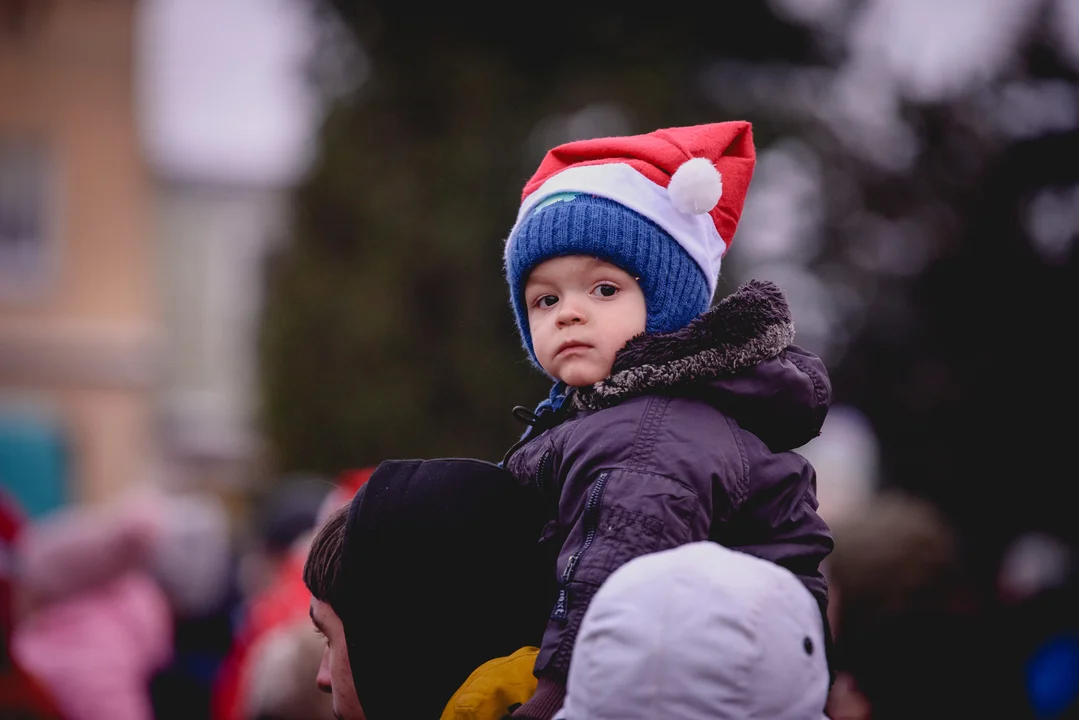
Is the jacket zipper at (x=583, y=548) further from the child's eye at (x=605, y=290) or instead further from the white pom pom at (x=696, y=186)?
the white pom pom at (x=696, y=186)

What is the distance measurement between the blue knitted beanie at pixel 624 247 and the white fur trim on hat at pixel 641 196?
13 mm

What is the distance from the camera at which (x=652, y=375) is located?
1962 millimetres

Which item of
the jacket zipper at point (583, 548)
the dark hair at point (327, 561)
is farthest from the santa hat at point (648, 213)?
the dark hair at point (327, 561)

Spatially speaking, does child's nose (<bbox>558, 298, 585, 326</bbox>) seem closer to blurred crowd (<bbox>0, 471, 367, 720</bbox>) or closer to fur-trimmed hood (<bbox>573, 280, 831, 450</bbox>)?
fur-trimmed hood (<bbox>573, 280, 831, 450</bbox>)

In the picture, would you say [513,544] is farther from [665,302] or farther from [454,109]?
[454,109]

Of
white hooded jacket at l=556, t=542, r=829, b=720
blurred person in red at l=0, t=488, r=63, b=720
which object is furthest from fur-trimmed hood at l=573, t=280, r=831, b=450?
blurred person in red at l=0, t=488, r=63, b=720

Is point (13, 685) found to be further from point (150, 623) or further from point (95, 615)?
point (150, 623)

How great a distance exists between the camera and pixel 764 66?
47.1ft

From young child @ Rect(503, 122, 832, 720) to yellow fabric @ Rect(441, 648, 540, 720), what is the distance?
0.35ft

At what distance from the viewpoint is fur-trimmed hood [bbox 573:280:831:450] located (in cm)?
195

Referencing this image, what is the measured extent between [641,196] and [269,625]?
2.82 metres

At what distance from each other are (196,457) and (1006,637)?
28.8m

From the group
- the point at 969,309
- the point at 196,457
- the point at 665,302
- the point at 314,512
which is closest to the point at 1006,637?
the point at 665,302

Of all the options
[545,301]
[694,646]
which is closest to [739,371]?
[545,301]
